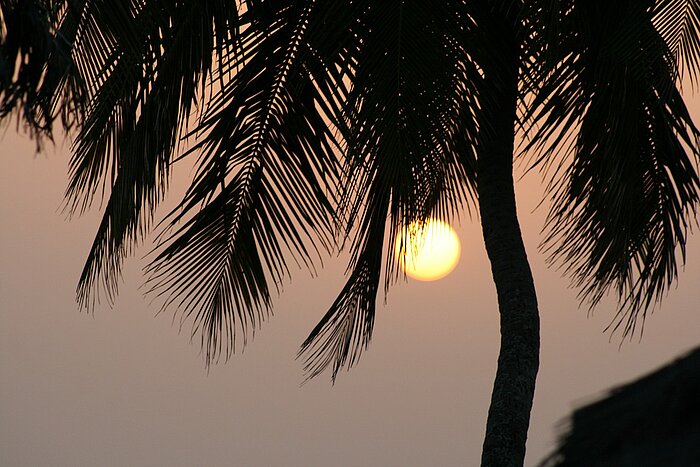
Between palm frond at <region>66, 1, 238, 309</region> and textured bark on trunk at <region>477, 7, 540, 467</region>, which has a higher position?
palm frond at <region>66, 1, 238, 309</region>

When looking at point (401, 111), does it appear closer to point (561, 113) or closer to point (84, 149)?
point (561, 113)

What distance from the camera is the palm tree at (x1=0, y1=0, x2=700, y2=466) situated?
6.93 metres

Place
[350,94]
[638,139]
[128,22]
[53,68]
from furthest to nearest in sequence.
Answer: [638,139], [350,94], [128,22], [53,68]

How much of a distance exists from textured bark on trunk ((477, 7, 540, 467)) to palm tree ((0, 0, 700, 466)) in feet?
0.05

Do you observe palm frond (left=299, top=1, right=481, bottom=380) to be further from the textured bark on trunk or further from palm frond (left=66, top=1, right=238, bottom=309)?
palm frond (left=66, top=1, right=238, bottom=309)

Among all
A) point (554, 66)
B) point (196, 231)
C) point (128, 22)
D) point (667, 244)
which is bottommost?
point (667, 244)

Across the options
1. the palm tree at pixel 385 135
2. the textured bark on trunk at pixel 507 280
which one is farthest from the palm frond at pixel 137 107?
the textured bark on trunk at pixel 507 280

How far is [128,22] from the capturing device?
6.69 m

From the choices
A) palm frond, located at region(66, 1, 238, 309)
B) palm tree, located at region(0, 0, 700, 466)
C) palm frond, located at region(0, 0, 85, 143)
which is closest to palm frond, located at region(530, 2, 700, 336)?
palm tree, located at region(0, 0, 700, 466)

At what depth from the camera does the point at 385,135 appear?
22.1 feet

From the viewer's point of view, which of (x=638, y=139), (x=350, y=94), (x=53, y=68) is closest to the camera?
(x=53, y=68)

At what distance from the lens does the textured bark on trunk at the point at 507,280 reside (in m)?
7.27

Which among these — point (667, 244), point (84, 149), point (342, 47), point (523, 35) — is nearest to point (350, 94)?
point (342, 47)

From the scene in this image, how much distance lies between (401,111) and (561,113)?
1573 millimetres
